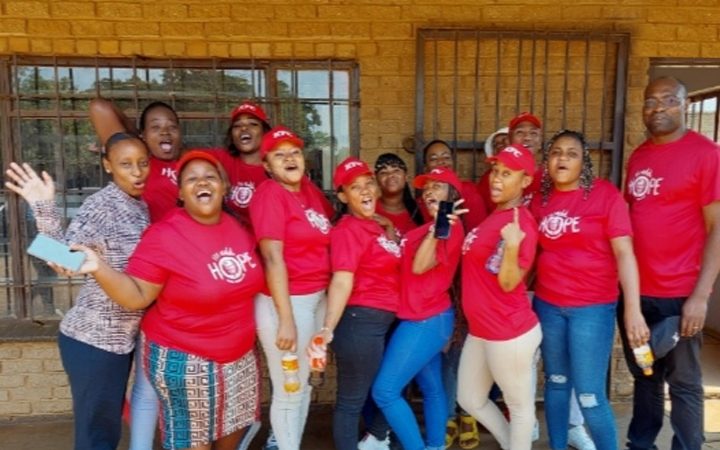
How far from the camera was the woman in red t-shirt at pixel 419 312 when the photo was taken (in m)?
2.53

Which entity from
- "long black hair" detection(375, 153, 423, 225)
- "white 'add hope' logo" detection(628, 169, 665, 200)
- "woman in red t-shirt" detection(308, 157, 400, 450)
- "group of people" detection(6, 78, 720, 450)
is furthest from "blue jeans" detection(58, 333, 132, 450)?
"white 'add hope' logo" detection(628, 169, 665, 200)

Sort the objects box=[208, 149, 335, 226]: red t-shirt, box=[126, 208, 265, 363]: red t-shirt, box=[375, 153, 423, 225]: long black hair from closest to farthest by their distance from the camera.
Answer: box=[126, 208, 265, 363]: red t-shirt < box=[208, 149, 335, 226]: red t-shirt < box=[375, 153, 423, 225]: long black hair

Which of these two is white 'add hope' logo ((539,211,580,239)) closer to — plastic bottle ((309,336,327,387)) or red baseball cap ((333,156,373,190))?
red baseball cap ((333,156,373,190))

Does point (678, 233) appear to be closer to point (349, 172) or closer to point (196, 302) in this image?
point (349, 172)

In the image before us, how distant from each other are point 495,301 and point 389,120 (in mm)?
1445

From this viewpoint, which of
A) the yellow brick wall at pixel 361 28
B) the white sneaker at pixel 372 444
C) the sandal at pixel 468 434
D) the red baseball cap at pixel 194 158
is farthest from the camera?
the yellow brick wall at pixel 361 28

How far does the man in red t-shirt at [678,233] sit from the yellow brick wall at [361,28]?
3.07 feet

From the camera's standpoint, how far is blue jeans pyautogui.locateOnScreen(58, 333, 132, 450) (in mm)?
2158

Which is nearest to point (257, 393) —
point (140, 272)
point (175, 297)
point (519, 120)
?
point (175, 297)

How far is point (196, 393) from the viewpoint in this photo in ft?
7.19

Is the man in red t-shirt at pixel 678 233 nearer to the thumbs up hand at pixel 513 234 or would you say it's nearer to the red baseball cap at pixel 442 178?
the thumbs up hand at pixel 513 234

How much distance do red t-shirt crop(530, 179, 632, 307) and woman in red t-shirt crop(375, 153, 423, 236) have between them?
64cm

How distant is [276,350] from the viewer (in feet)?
7.98

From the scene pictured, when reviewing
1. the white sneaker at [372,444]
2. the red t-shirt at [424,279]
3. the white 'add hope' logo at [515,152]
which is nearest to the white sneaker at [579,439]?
the white sneaker at [372,444]
